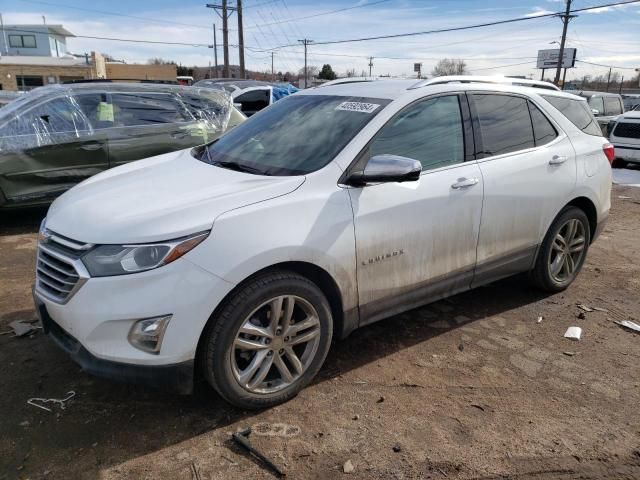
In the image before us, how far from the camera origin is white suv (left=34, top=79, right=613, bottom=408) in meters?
2.44

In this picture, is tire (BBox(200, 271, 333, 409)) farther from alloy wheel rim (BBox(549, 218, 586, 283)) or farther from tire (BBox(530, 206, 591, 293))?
alloy wheel rim (BBox(549, 218, 586, 283))

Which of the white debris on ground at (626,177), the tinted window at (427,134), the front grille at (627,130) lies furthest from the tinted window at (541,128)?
the front grille at (627,130)

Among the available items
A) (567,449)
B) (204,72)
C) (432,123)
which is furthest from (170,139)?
(204,72)

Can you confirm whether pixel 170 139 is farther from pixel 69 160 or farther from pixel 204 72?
pixel 204 72

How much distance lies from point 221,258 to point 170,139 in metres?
5.15

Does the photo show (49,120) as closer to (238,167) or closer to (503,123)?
(238,167)

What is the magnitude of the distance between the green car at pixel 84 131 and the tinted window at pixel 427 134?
15.2 ft

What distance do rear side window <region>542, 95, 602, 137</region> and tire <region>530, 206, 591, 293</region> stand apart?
2.44ft

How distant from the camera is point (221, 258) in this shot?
246cm

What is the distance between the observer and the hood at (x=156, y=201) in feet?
8.11

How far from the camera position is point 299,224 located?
2721 mm

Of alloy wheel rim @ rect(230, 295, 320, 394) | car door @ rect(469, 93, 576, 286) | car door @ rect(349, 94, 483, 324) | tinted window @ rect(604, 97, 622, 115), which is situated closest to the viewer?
alloy wheel rim @ rect(230, 295, 320, 394)

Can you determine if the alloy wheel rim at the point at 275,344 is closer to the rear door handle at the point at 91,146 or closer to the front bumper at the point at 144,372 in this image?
the front bumper at the point at 144,372

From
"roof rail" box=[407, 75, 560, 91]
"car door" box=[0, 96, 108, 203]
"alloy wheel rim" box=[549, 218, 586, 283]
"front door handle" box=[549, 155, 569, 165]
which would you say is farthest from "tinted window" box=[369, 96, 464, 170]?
"car door" box=[0, 96, 108, 203]
